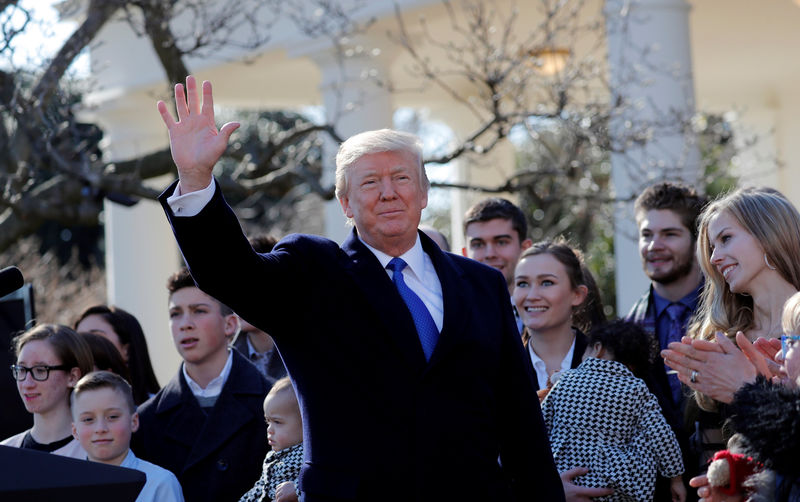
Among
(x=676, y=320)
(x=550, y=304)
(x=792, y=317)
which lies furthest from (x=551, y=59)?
(x=792, y=317)

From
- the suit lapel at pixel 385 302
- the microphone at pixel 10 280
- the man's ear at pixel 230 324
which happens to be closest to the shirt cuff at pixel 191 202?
the microphone at pixel 10 280

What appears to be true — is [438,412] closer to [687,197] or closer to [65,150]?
[687,197]

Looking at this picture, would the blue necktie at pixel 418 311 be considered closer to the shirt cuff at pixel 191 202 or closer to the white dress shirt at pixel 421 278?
the white dress shirt at pixel 421 278

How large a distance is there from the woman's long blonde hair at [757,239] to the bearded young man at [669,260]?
1107 mm

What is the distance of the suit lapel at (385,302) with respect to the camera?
10.1 ft

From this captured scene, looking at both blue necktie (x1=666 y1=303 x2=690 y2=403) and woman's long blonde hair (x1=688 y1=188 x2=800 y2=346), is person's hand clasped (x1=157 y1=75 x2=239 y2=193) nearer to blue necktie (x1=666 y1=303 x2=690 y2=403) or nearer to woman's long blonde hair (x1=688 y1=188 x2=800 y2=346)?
woman's long blonde hair (x1=688 y1=188 x2=800 y2=346)

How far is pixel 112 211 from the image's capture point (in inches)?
495

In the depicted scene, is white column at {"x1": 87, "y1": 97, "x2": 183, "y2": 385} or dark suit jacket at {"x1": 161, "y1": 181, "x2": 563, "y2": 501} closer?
dark suit jacket at {"x1": 161, "y1": 181, "x2": 563, "y2": 501}

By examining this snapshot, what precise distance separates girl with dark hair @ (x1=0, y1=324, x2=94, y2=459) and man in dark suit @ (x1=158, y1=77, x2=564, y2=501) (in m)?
2.24

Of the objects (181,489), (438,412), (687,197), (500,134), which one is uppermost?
(500,134)

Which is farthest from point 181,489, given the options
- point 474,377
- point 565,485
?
point 474,377

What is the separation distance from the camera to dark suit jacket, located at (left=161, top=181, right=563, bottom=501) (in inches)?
119

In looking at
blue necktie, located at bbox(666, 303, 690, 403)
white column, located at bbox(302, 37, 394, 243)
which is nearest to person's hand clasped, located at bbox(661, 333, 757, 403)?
blue necktie, located at bbox(666, 303, 690, 403)

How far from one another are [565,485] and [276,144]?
5.27 m
